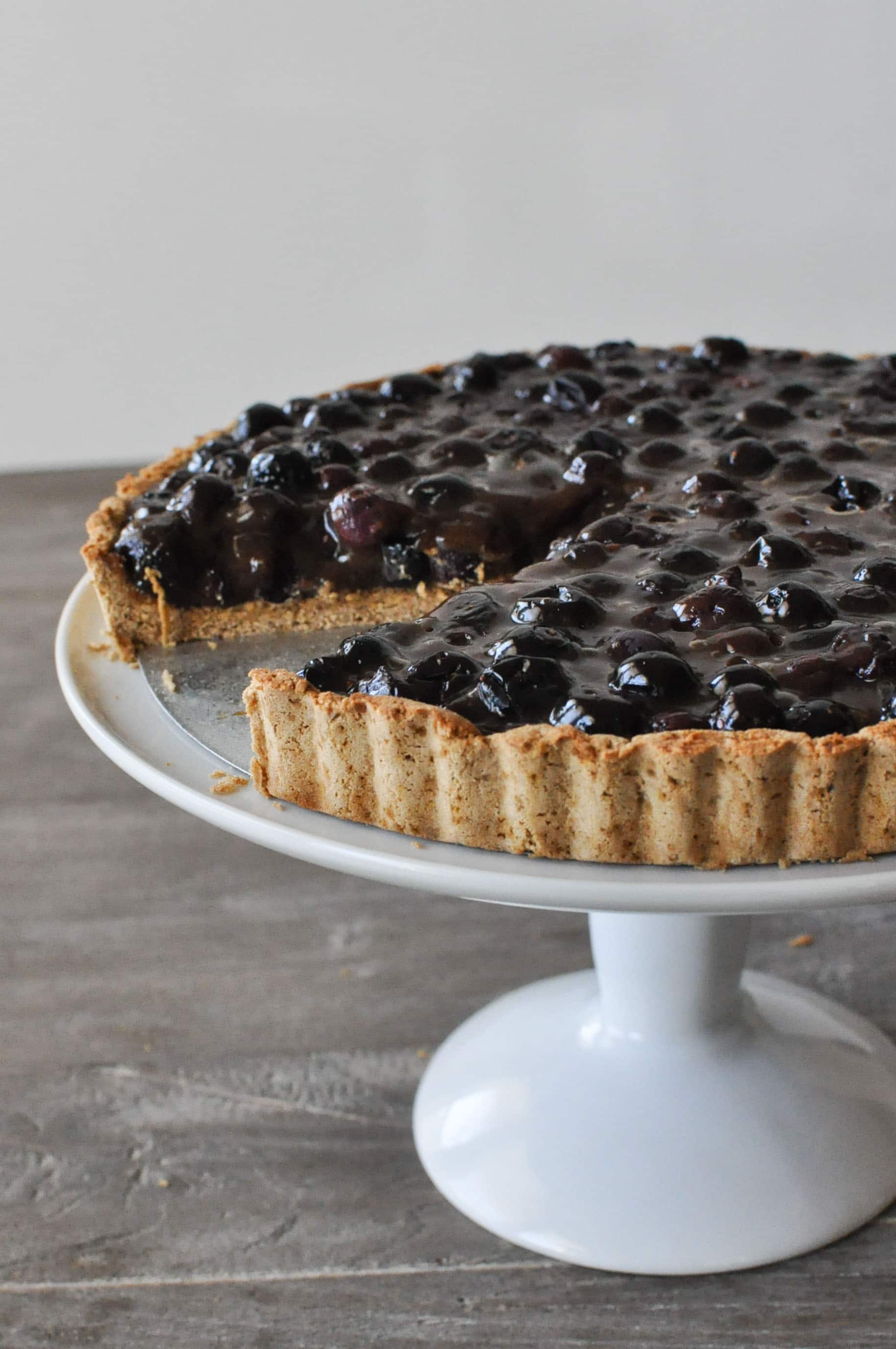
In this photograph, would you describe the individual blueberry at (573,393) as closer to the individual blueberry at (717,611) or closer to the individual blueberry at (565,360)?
the individual blueberry at (565,360)

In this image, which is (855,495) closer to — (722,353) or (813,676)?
(813,676)

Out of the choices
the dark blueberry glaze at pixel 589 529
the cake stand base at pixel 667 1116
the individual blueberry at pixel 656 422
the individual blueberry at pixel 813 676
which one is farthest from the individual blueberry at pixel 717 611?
the individual blueberry at pixel 656 422

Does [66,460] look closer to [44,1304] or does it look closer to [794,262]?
Result: [794,262]

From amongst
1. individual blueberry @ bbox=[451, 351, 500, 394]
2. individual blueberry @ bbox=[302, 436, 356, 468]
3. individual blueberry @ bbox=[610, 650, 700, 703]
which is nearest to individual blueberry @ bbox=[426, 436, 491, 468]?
individual blueberry @ bbox=[302, 436, 356, 468]

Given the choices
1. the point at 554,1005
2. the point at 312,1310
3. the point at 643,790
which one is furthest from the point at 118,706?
the point at 554,1005

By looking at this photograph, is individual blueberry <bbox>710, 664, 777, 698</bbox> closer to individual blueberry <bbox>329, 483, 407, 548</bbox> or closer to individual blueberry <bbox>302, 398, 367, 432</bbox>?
individual blueberry <bbox>329, 483, 407, 548</bbox>
